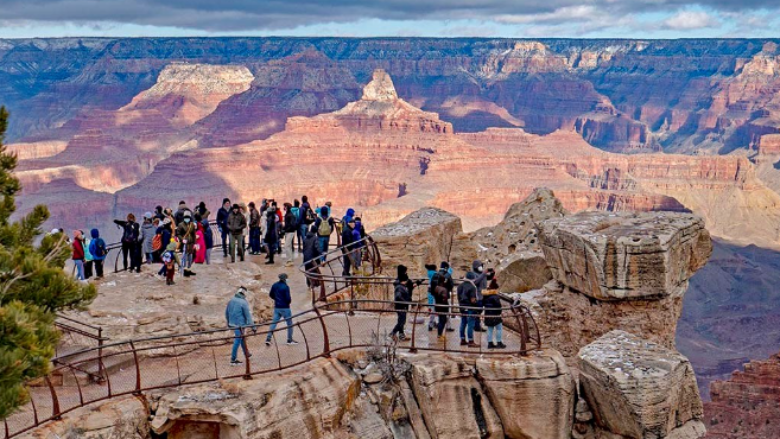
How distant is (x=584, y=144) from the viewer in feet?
521

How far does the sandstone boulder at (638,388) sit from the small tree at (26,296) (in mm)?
8126

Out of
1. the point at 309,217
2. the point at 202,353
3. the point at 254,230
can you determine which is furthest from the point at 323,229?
the point at 202,353

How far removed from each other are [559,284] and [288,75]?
146m

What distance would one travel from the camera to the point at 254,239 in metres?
25.8

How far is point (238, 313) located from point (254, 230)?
960cm

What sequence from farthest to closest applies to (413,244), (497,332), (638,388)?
1. (413,244)
2. (497,332)
3. (638,388)

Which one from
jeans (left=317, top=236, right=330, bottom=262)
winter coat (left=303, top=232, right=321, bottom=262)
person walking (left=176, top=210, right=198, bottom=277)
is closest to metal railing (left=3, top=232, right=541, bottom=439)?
winter coat (left=303, top=232, right=321, bottom=262)

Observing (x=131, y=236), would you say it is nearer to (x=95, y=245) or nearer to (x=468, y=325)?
(x=95, y=245)

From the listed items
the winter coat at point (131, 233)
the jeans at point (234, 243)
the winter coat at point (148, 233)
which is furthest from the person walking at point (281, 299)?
the jeans at point (234, 243)

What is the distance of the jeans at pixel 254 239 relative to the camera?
25.5 metres

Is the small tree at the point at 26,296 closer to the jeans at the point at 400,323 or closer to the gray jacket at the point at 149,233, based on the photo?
the jeans at the point at 400,323

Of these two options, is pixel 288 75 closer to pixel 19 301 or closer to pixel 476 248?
pixel 476 248

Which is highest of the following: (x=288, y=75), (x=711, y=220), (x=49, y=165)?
(x=288, y=75)

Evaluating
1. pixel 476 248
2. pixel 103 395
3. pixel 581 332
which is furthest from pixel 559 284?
pixel 103 395
